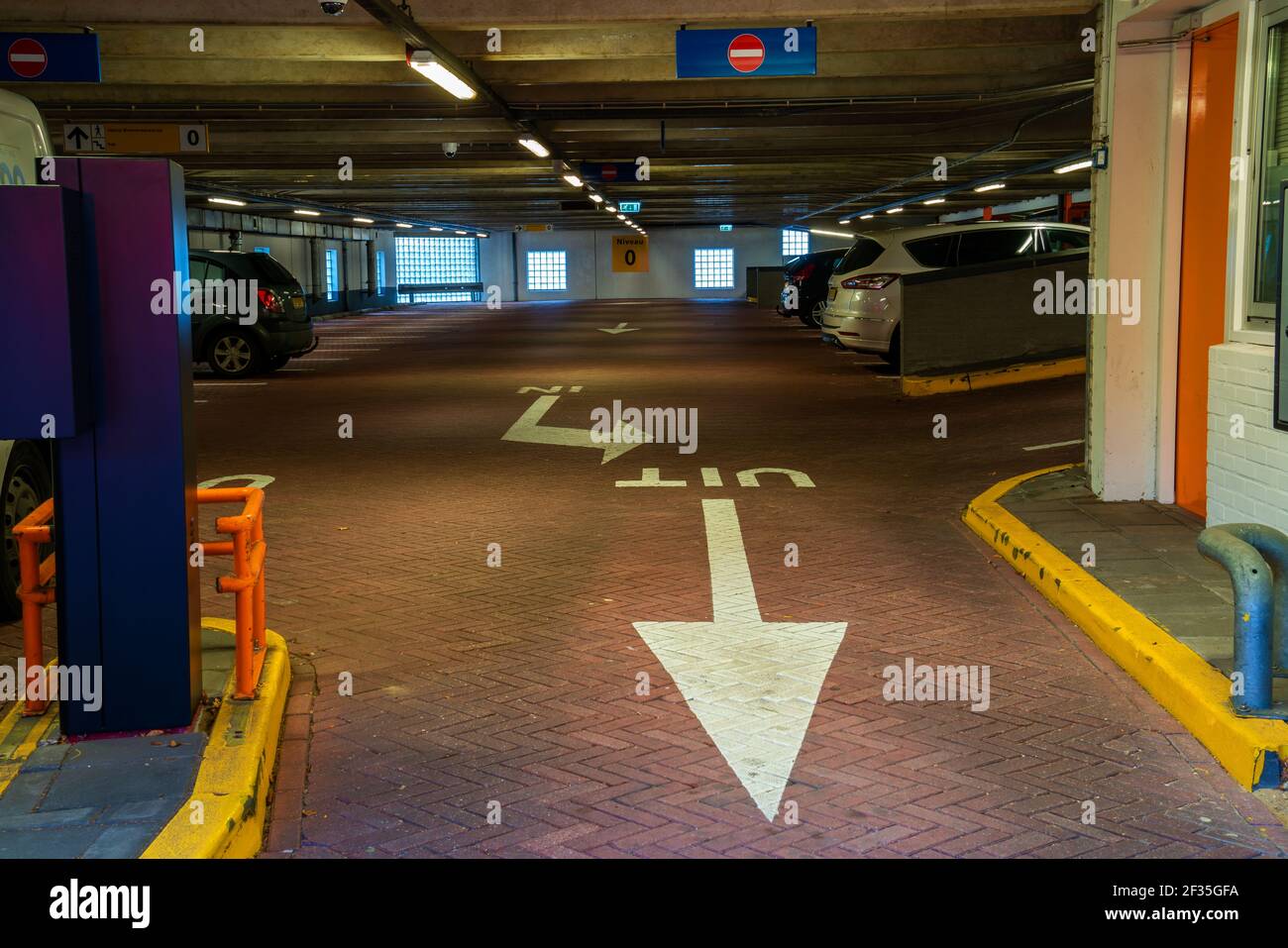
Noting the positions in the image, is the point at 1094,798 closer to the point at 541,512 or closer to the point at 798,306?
the point at 541,512

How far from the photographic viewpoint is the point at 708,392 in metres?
19.5

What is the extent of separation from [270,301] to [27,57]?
8.51 m

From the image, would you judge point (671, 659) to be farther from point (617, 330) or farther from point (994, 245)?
point (617, 330)

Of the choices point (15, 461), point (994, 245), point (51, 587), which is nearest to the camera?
point (51, 587)

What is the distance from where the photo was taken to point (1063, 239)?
65.4ft

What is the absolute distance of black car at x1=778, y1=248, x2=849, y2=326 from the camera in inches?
1404

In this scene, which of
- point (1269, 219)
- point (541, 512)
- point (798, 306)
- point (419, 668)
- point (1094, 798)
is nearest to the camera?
point (1094, 798)

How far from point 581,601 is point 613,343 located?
76.4ft

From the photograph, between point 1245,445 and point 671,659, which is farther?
point 1245,445

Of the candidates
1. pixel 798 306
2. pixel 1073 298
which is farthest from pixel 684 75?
pixel 798 306

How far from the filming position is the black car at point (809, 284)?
117 feet

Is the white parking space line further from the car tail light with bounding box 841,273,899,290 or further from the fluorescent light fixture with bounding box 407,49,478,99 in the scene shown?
the car tail light with bounding box 841,273,899,290

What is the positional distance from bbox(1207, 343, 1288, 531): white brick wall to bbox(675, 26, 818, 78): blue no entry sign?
281 inches

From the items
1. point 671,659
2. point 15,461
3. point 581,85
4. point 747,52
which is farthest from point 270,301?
point 671,659
